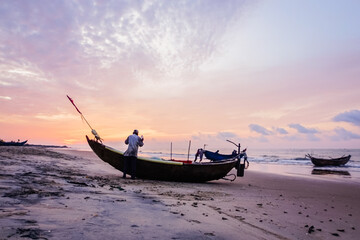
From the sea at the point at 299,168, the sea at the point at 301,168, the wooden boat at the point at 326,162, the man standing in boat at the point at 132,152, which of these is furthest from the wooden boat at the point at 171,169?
the wooden boat at the point at 326,162

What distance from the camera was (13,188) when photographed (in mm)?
4879

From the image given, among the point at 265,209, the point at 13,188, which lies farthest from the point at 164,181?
the point at 13,188

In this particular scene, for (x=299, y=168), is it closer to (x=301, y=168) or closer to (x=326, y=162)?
(x=301, y=168)

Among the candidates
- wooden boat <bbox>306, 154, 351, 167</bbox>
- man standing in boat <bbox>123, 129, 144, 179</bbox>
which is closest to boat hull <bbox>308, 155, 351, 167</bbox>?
wooden boat <bbox>306, 154, 351, 167</bbox>

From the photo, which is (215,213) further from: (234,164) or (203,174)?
(234,164)

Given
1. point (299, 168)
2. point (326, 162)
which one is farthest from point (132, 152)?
point (326, 162)

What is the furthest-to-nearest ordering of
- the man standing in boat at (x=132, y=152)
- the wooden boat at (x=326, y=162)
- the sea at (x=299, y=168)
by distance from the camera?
the wooden boat at (x=326, y=162), the sea at (x=299, y=168), the man standing in boat at (x=132, y=152)

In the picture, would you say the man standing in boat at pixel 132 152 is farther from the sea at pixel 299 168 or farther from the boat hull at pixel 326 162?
the boat hull at pixel 326 162

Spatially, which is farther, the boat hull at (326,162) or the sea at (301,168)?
the boat hull at (326,162)

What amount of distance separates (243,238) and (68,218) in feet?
7.71

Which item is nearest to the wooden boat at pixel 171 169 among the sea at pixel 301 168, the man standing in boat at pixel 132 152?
the man standing in boat at pixel 132 152

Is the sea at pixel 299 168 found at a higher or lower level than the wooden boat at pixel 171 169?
higher

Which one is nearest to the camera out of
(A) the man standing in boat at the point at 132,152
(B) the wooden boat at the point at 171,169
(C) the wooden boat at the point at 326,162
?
(A) the man standing in boat at the point at 132,152

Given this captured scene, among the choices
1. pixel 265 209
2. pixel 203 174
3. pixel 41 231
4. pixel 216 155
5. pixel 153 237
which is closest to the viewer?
pixel 41 231
